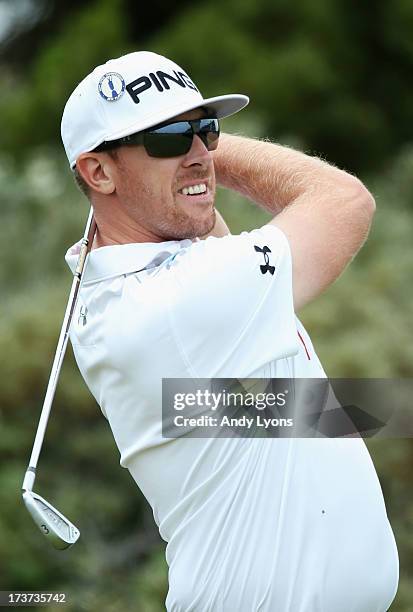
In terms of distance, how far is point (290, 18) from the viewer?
33.4ft

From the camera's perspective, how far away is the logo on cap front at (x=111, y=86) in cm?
280

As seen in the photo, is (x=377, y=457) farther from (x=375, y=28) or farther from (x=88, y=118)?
(x=375, y=28)

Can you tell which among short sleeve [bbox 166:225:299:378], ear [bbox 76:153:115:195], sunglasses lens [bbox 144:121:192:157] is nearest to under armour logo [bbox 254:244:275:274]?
short sleeve [bbox 166:225:299:378]

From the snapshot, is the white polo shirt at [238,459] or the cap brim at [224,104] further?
the cap brim at [224,104]

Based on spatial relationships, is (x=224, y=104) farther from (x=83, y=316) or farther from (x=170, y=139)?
(x=83, y=316)

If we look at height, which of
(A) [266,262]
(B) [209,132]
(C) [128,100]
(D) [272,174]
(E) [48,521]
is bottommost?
(E) [48,521]

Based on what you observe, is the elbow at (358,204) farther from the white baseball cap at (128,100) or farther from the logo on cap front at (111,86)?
the logo on cap front at (111,86)

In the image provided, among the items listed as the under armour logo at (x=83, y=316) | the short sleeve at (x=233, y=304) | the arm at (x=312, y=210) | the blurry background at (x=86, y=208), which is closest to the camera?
the short sleeve at (x=233, y=304)

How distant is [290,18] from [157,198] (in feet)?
25.2

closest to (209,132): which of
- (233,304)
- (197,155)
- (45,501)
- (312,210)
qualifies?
(197,155)

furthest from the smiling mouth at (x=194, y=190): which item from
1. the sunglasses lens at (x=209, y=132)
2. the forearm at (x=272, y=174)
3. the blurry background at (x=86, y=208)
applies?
the blurry background at (x=86, y=208)

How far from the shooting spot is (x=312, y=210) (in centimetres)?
281

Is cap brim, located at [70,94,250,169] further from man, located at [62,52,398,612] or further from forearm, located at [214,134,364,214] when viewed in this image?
forearm, located at [214,134,364,214]

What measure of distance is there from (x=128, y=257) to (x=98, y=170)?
0.25 meters
